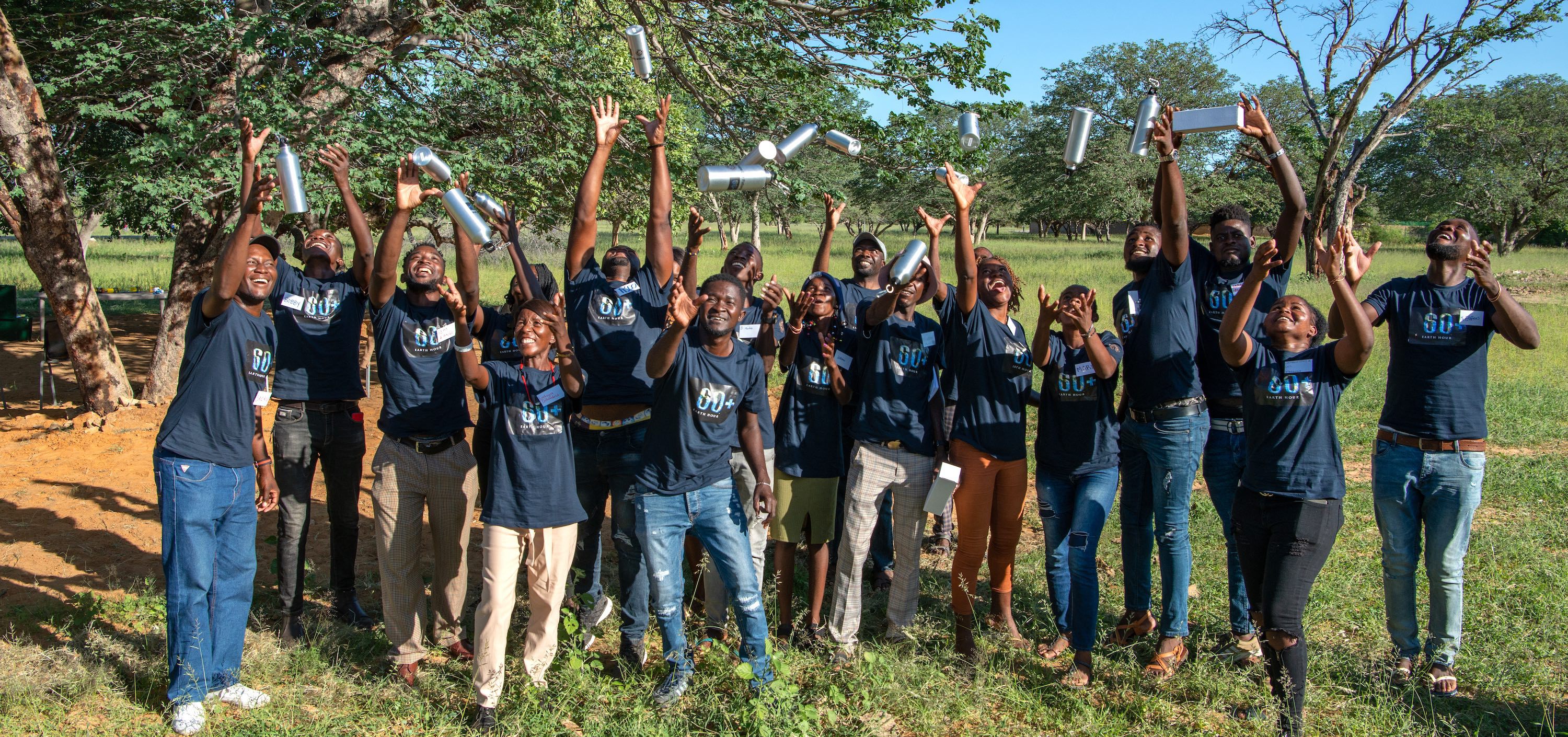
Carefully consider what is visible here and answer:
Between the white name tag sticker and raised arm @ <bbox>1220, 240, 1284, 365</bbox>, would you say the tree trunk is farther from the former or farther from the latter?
raised arm @ <bbox>1220, 240, 1284, 365</bbox>

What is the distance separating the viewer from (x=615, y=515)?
461cm

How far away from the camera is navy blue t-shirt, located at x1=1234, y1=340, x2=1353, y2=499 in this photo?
382 centimetres

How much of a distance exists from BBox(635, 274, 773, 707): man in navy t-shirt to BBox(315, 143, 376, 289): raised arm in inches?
71.6

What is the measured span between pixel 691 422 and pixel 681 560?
1.97 ft

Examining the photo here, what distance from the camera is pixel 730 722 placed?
399cm

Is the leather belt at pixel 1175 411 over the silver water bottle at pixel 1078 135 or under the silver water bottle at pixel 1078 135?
under

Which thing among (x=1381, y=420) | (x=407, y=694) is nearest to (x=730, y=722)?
(x=407, y=694)

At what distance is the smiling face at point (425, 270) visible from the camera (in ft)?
14.8

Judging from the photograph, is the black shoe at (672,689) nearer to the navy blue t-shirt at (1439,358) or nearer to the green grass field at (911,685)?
the green grass field at (911,685)

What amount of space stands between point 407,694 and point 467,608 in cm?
111

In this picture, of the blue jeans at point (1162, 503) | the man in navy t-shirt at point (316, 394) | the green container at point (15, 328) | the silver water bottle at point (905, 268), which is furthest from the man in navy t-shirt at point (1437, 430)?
the green container at point (15, 328)

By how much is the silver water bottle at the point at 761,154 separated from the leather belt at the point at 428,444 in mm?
2012

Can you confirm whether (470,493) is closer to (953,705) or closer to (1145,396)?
(953,705)

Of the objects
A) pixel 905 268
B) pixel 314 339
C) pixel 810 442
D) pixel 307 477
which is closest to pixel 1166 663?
pixel 810 442
